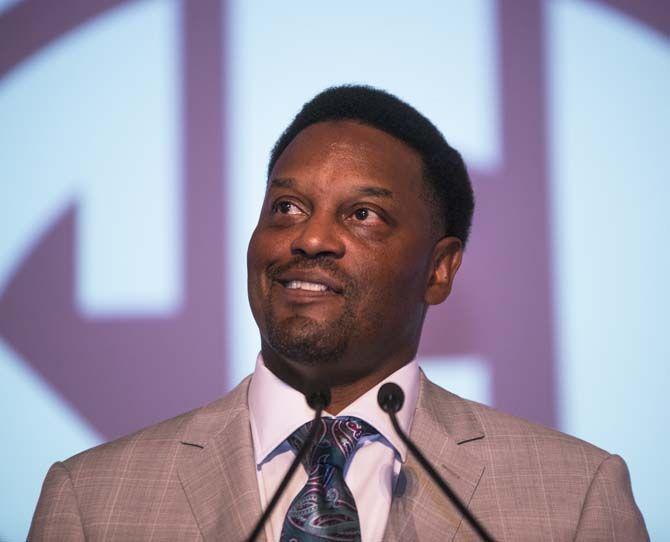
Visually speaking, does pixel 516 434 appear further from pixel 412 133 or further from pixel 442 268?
pixel 412 133

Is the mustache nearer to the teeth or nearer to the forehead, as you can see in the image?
the teeth

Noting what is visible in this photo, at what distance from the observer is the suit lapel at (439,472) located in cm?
192

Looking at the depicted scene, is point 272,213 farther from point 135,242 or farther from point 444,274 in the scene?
point 135,242

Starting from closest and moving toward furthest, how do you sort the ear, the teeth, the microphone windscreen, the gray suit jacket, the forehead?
the microphone windscreen < the gray suit jacket < the teeth < the forehead < the ear

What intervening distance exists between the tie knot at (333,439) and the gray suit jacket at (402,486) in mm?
120

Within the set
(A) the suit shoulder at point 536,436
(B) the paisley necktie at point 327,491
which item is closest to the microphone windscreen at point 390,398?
(B) the paisley necktie at point 327,491

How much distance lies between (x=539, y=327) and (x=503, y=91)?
76 cm

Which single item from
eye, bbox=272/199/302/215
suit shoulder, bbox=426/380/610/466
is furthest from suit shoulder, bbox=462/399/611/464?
eye, bbox=272/199/302/215

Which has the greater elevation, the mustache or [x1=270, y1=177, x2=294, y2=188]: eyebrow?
[x1=270, y1=177, x2=294, y2=188]: eyebrow

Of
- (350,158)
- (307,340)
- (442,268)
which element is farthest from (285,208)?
(442,268)

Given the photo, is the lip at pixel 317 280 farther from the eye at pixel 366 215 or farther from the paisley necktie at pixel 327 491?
the paisley necktie at pixel 327 491

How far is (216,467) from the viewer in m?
2.02

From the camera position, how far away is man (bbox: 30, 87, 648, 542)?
1941mm

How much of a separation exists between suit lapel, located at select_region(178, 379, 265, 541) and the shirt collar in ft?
0.10
